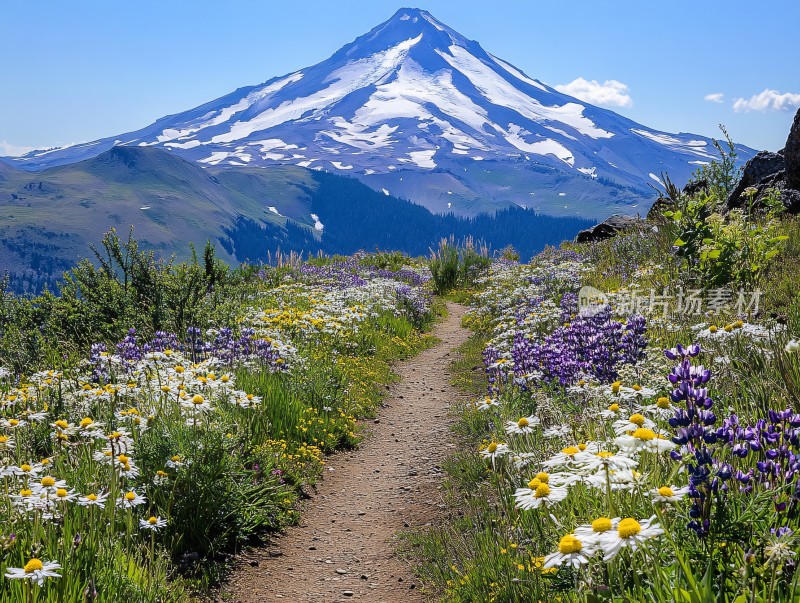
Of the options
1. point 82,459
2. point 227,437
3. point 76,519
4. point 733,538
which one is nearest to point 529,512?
point 733,538

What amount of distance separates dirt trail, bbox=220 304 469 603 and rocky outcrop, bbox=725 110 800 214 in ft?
28.7

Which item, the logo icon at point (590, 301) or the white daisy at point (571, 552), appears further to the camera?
the logo icon at point (590, 301)

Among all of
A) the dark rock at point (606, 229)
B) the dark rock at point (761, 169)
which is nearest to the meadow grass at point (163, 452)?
the dark rock at point (761, 169)

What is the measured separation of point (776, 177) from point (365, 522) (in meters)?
15.9

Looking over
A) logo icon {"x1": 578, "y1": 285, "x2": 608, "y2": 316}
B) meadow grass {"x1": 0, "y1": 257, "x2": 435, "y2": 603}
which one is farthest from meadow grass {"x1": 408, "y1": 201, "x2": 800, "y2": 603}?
meadow grass {"x1": 0, "y1": 257, "x2": 435, "y2": 603}

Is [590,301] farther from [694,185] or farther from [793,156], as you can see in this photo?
[694,185]

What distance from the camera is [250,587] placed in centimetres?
486

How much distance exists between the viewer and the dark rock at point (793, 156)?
14.6 meters

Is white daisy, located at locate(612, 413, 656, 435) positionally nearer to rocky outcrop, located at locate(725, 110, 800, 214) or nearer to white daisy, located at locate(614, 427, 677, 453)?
white daisy, located at locate(614, 427, 677, 453)

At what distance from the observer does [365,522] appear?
617 cm

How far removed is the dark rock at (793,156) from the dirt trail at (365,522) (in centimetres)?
1130

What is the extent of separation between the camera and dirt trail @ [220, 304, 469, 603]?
4.93 metres

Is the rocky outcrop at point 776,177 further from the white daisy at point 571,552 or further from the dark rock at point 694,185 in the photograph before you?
the white daisy at point 571,552

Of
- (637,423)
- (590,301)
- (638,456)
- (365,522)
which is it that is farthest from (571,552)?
(590,301)
